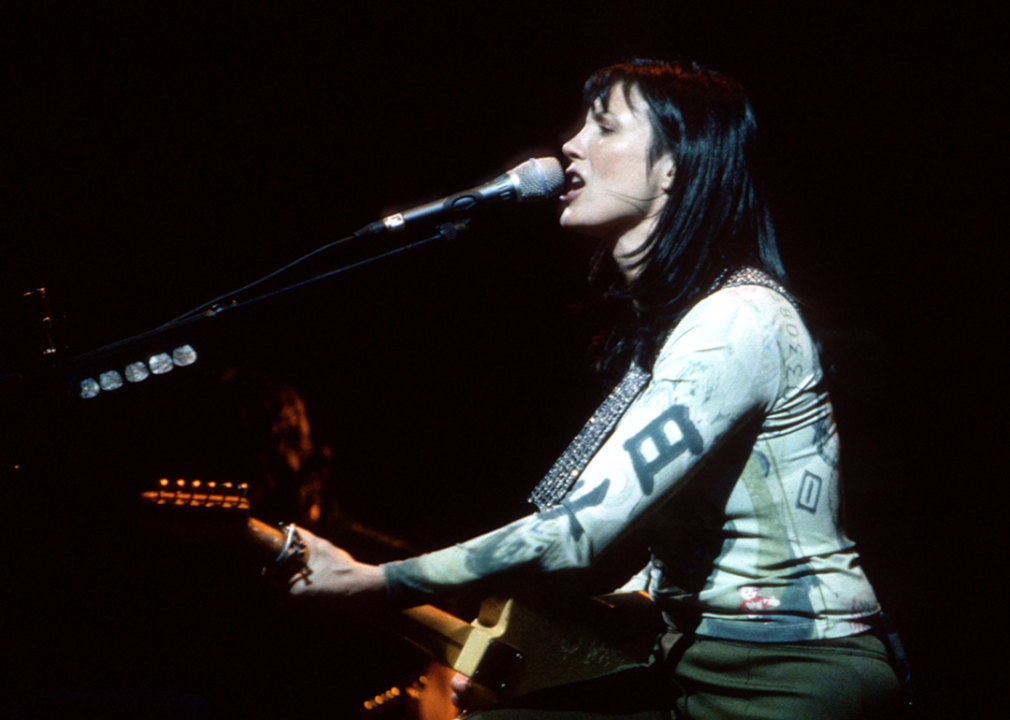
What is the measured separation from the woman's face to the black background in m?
1.13

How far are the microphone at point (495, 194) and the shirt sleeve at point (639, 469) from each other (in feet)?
1.84

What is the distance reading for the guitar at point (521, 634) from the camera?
151 cm

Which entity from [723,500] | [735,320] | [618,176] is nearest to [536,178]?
[618,176]

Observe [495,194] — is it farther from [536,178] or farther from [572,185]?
[572,185]

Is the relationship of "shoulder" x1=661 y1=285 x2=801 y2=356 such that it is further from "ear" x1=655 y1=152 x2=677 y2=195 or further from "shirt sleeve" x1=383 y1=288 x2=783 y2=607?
"ear" x1=655 y1=152 x2=677 y2=195

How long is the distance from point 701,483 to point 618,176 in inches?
34.0

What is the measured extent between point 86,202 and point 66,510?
4.26 ft

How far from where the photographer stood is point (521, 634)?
5.25ft

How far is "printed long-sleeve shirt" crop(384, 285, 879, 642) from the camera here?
3.77ft

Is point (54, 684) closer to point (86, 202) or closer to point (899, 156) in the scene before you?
point (86, 202)

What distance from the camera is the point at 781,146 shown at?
270 centimetres

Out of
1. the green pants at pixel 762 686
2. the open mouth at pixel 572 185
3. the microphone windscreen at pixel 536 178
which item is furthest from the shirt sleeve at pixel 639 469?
the open mouth at pixel 572 185

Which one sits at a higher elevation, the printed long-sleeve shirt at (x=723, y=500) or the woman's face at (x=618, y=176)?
the woman's face at (x=618, y=176)

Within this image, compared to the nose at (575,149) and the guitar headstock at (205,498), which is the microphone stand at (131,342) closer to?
the guitar headstock at (205,498)
